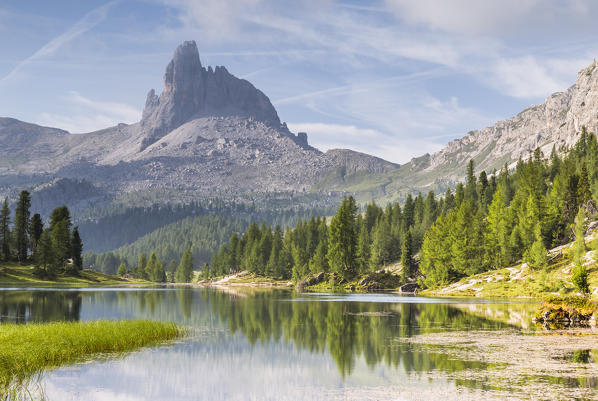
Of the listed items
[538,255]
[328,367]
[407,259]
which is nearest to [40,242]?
[407,259]

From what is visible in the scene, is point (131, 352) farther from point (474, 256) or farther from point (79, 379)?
point (474, 256)

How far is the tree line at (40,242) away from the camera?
139250 millimetres

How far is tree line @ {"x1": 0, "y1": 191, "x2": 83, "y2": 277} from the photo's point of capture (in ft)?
457

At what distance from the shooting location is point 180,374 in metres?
30.3

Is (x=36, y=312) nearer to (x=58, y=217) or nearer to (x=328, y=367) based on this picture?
(x=328, y=367)

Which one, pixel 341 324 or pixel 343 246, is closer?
pixel 341 324

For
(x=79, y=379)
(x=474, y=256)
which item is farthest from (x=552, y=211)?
(x=79, y=379)

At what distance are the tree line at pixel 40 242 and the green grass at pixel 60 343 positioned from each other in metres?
104

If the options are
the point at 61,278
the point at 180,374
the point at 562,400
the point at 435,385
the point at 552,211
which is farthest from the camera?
the point at 61,278

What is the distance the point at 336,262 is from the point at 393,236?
36.7 metres

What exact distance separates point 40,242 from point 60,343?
366 feet

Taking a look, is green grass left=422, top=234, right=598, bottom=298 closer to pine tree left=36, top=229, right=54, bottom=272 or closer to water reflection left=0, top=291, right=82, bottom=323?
water reflection left=0, top=291, right=82, bottom=323

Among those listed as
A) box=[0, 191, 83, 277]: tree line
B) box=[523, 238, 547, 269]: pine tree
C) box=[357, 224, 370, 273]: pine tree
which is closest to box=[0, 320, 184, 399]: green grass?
box=[523, 238, 547, 269]: pine tree

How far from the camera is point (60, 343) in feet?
115
